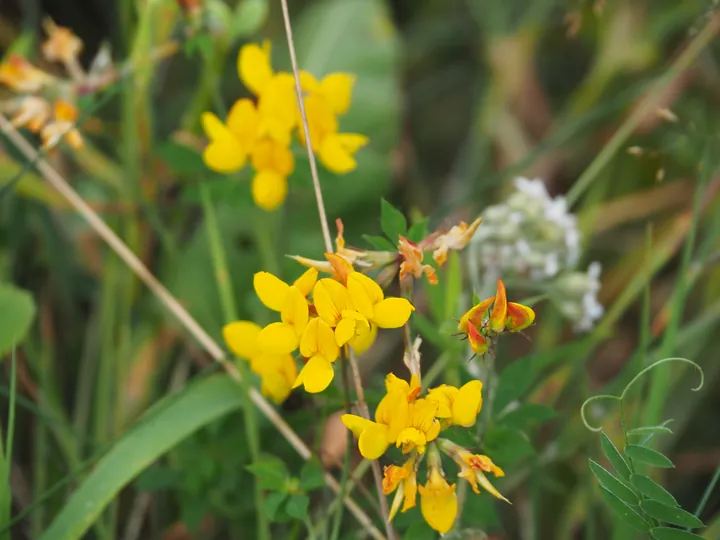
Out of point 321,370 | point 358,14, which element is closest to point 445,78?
point 358,14

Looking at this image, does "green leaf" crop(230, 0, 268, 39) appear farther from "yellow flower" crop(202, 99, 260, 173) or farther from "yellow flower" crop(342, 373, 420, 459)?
"yellow flower" crop(342, 373, 420, 459)

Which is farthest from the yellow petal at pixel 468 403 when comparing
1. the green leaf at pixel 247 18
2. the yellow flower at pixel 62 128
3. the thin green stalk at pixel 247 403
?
the green leaf at pixel 247 18

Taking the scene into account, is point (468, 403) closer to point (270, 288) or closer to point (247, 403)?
point (270, 288)

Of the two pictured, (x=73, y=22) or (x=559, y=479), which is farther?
(x=73, y=22)

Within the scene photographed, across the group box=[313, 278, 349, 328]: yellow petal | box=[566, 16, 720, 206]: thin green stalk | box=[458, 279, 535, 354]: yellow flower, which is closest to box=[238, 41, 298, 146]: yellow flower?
box=[313, 278, 349, 328]: yellow petal

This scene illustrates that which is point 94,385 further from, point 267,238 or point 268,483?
point 268,483

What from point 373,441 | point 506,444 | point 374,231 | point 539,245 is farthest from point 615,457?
point 374,231

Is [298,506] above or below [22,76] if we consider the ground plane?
below
